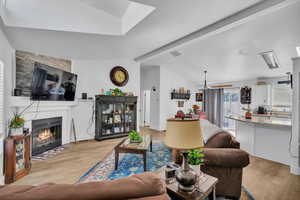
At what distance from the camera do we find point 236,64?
493 cm

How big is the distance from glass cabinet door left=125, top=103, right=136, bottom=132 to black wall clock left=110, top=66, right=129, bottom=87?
825 millimetres

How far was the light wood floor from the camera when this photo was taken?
2.10 m

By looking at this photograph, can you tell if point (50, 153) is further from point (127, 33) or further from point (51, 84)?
point (127, 33)

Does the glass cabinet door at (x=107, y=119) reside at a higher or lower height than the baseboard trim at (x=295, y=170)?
higher

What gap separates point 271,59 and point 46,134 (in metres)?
6.44

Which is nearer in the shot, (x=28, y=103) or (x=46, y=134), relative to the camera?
(x=28, y=103)

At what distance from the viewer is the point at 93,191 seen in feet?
2.44

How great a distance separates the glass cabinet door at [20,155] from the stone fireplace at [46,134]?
85cm

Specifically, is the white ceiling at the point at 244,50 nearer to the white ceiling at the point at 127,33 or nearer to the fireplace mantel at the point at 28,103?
the white ceiling at the point at 127,33

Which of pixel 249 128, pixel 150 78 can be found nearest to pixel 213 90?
pixel 150 78

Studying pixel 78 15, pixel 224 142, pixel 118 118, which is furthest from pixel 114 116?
pixel 224 142

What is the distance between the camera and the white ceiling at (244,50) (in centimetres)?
297

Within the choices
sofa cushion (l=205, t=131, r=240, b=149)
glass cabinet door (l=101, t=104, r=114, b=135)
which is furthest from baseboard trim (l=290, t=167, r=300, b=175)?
glass cabinet door (l=101, t=104, r=114, b=135)

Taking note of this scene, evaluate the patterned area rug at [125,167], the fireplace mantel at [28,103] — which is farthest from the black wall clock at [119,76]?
the patterned area rug at [125,167]
